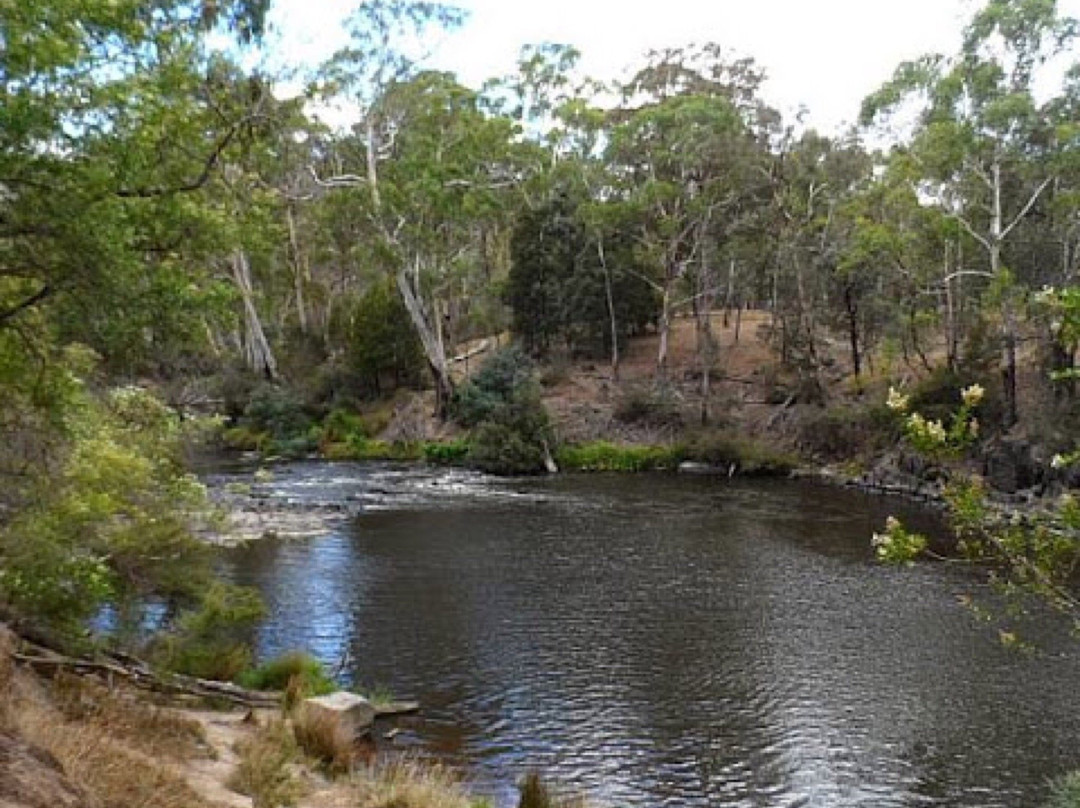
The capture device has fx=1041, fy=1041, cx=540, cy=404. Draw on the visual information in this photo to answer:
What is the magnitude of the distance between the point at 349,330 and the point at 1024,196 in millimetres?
29638

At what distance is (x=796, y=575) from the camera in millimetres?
20016

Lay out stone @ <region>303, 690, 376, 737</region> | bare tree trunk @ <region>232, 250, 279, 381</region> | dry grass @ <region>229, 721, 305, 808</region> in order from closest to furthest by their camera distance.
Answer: dry grass @ <region>229, 721, 305, 808</region> → stone @ <region>303, 690, 376, 737</region> → bare tree trunk @ <region>232, 250, 279, 381</region>

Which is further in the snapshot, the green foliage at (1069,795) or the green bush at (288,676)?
the green bush at (288,676)

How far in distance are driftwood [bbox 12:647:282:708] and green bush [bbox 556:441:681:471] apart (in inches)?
1014

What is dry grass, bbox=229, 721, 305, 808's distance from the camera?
27.2 ft

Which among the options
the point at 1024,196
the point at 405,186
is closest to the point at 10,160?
the point at 1024,196

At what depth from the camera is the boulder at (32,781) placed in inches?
194

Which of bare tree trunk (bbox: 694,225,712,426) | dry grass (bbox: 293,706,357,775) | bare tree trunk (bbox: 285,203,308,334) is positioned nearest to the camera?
dry grass (bbox: 293,706,357,775)

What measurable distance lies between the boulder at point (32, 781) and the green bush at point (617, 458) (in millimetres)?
32244

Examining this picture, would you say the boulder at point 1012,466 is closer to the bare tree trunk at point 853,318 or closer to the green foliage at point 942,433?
the bare tree trunk at point 853,318

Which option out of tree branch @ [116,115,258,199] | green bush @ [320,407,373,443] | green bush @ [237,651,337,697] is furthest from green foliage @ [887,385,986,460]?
green bush @ [320,407,373,443]

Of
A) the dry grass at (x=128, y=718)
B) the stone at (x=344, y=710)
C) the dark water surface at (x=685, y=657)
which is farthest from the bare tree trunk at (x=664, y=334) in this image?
the dry grass at (x=128, y=718)

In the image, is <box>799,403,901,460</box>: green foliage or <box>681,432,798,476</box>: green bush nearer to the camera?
<box>799,403,901,460</box>: green foliage

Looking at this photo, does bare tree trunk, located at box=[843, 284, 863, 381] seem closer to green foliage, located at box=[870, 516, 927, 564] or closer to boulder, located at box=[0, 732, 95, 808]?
green foliage, located at box=[870, 516, 927, 564]
